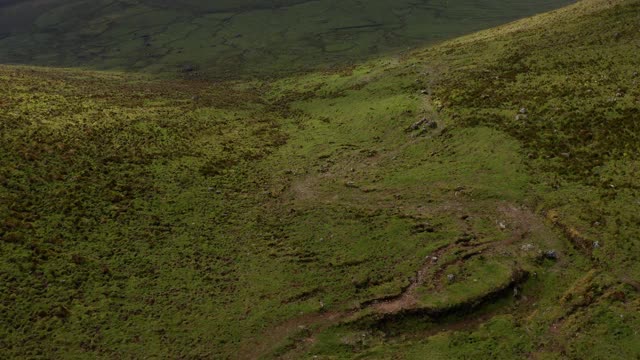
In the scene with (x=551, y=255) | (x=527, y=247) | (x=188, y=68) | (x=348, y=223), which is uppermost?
(x=188, y=68)

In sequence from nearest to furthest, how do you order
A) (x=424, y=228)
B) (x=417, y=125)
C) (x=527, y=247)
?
(x=527, y=247)
(x=424, y=228)
(x=417, y=125)

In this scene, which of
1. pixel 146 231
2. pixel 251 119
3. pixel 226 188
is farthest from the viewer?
pixel 251 119

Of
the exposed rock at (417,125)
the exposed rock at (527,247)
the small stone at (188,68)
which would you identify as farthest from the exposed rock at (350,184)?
the small stone at (188,68)

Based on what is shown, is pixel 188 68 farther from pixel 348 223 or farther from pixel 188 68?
pixel 348 223

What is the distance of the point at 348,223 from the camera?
43000 millimetres

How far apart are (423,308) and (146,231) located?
27.4m

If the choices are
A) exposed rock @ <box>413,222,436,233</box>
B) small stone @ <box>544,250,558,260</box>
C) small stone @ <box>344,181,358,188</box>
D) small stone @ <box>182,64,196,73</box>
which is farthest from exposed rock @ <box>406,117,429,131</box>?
small stone @ <box>182,64,196,73</box>

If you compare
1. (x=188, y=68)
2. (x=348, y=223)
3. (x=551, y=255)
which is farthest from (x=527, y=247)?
(x=188, y=68)

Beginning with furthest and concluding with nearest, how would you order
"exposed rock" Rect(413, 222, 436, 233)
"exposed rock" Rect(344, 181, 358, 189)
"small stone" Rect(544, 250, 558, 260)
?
"exposed rock" Rect(344, 181, 358, 189) → "exposed rock" Rect(413, 222, 436, 233) → "small stone" Rect(544, 250, 558, 260)

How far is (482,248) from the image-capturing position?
36344mm

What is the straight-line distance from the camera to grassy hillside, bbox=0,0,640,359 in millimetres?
31156

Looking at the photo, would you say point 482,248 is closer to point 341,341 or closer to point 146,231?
point 341,341

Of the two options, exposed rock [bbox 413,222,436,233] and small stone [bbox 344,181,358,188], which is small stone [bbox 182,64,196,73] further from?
exposed rock [bbox 413,222,436,233]

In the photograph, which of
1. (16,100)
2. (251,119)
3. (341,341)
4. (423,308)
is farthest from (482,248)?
(16,100)
